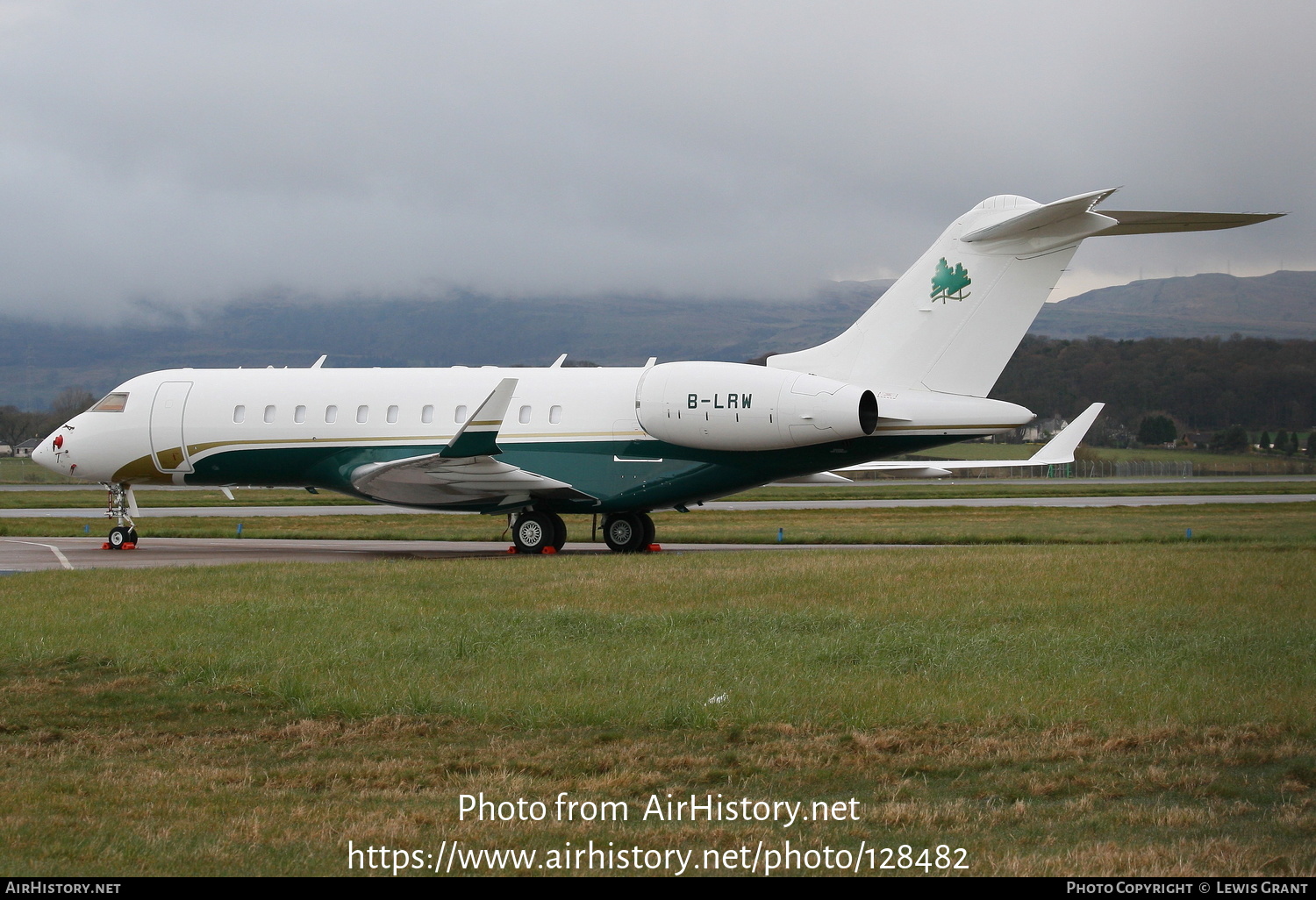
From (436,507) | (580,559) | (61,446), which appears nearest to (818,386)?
(580,559)

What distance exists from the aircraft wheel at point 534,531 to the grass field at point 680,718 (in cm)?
725

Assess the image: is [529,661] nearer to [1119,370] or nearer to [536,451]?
[536,451]

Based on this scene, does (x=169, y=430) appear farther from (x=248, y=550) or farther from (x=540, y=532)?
(x=540, y=532)

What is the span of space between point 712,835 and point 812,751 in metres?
1.80

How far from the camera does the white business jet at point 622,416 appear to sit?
1905 cm

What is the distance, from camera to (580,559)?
1958 cm

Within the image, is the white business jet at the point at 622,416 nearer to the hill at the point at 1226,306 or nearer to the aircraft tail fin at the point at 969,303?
the aircraft tail fin at the point at 969,303

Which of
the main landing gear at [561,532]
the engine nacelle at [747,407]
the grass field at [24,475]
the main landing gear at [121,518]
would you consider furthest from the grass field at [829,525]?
the grass field at [24,475]

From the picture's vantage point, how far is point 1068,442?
97.5 ft

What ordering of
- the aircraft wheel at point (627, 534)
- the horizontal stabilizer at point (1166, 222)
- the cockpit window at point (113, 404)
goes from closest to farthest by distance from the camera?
the horizontal stabilizer at point (1166, 222), the aircraft wheel at point (627, 534), the cockpit window at point (113, 404)

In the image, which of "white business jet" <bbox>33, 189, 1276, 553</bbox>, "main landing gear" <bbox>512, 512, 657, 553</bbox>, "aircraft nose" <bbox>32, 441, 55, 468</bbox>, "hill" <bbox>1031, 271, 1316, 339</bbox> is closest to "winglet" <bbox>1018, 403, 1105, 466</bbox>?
"hill" <bbox>1031, 271, 1316, 339</bbox>

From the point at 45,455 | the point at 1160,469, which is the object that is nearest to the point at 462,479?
the point at 45,455

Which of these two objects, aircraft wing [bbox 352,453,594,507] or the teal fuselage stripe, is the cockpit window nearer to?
the teal fuselage stripe

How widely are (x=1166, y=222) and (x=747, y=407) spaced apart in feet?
23.0
